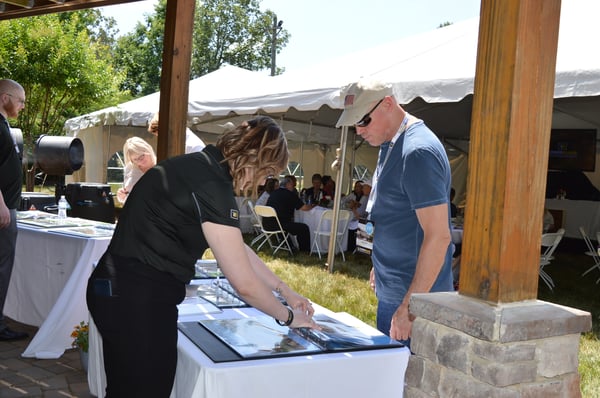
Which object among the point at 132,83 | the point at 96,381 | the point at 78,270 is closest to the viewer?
the point at 96,381

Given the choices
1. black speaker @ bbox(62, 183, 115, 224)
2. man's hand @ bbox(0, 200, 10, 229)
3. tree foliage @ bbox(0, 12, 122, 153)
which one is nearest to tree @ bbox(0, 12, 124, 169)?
tree foliage @ bbox(0, 12, 122, 153)

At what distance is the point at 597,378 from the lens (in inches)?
170

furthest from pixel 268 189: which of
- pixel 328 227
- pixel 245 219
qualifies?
pixel 328 227

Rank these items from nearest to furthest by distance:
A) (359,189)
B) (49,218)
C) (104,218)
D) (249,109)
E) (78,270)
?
(78,270) → (49,218) → (104,218) → (249,109) → (359,189)

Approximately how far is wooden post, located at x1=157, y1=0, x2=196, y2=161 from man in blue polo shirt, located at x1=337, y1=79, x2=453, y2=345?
2009mm

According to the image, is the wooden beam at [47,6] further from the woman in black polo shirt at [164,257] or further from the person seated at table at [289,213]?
the person seated at table at [289,213]

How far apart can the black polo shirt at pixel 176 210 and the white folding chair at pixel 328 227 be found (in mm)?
6812

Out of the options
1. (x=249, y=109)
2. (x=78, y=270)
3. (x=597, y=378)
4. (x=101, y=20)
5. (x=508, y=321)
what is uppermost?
(x=101, y=20)

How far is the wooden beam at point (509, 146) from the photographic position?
6.41 ft

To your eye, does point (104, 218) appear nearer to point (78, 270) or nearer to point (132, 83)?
point (78, 270)

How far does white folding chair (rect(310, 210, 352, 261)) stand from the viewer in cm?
888

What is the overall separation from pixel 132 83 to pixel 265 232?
35.0 meters

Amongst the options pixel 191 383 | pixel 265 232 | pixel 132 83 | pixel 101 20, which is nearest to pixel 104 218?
pixel 265 232

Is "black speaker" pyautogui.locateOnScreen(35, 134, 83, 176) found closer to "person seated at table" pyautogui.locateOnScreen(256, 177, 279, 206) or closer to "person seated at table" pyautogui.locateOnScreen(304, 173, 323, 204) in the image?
"person seated at table" pyautogui.locateOnScreen(256, 177, 279, 206)
